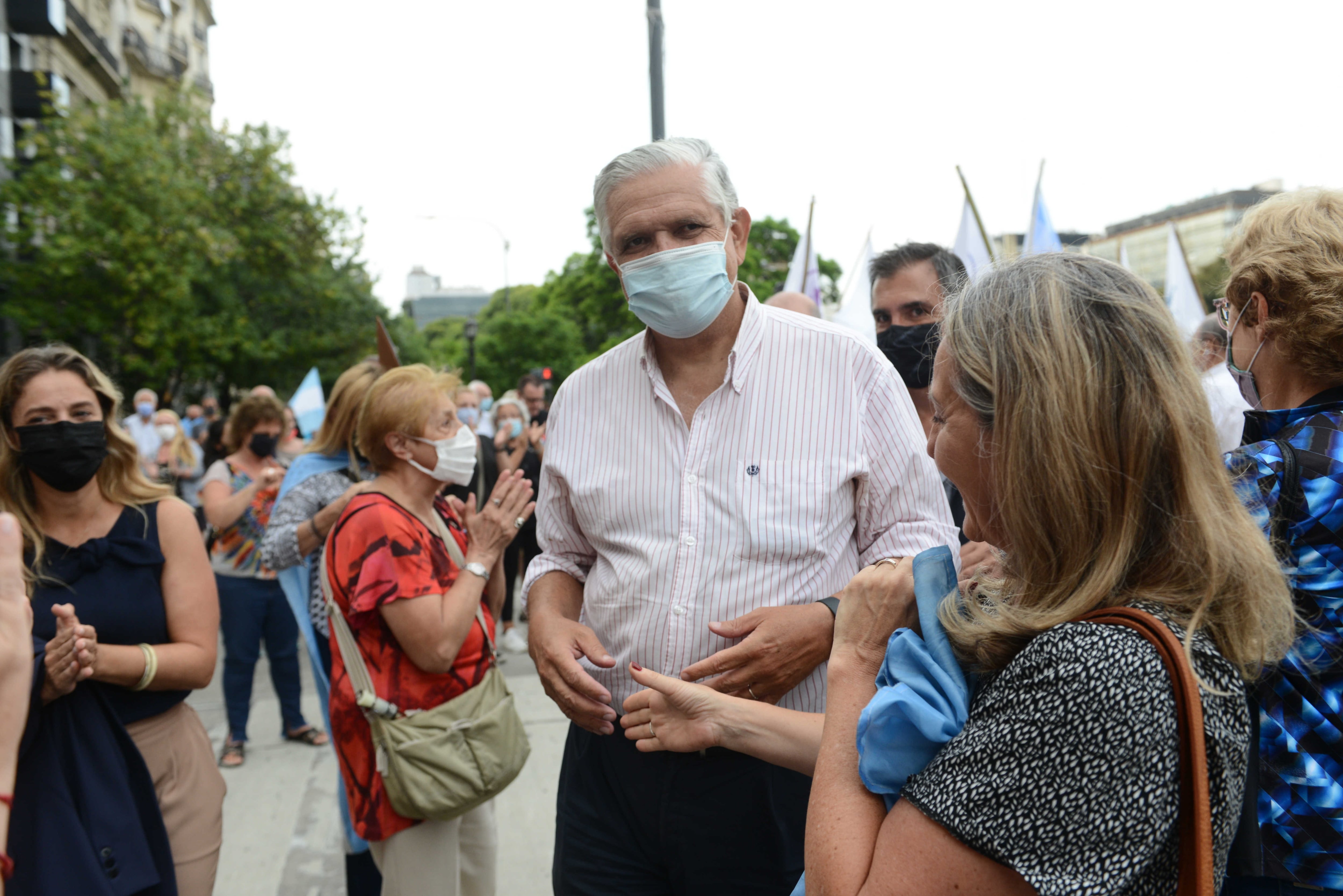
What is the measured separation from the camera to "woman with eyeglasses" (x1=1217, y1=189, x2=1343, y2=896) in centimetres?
130

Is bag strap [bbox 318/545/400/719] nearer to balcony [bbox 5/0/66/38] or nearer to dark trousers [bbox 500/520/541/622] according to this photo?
dark trousers [bbox 500/520/541/622]

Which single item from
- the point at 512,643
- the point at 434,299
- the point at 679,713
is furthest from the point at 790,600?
the point at 434,299

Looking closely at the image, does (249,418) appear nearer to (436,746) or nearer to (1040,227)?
(436,746)

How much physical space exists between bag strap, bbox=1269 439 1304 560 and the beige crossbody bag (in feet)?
7.00

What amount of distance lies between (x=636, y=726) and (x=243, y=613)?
14.0ft

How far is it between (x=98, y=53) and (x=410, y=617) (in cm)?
3564

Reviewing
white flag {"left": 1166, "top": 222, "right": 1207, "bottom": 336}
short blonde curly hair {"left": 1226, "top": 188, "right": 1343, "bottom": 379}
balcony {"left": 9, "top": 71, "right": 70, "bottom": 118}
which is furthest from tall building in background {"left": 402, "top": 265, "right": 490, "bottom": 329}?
short blonde curly hair {"left": 1226, "top": 188, "right": 1343, "bottom": 379}

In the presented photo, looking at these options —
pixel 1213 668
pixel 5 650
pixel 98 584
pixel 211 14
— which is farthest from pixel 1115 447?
pixel 211 14

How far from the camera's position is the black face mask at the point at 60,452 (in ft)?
8.22

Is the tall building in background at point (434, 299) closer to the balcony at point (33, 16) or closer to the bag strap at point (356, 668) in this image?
the balcony at point (33, 16)

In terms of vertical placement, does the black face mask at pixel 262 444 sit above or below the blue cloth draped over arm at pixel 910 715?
below

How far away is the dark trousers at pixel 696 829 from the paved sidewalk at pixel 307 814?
215 cm

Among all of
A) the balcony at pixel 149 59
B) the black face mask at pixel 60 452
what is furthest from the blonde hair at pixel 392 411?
the balcony at pixel 149 59

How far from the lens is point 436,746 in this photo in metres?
2.67
